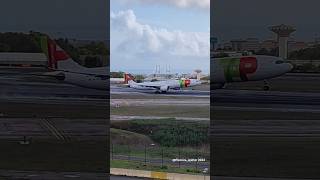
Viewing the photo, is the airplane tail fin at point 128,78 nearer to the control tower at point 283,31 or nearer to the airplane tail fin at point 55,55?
the airplane tail fin at point 55,55

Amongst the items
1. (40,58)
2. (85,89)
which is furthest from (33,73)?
(85,89)

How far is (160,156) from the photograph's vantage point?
10.2 meters

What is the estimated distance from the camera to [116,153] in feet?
29.0

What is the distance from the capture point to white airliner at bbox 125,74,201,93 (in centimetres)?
882

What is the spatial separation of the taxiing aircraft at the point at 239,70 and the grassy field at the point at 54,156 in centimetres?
165

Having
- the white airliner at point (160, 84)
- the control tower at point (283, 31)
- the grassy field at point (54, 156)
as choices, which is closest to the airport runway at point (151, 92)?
the white airliner at point (160, 84)

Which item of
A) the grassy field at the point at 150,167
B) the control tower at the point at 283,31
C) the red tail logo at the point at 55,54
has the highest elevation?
the control tower at the point at 283,31

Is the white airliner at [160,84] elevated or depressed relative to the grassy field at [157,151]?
elevated

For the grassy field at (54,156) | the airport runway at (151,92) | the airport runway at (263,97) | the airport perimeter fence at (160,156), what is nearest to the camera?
the airport runway at (263,97)

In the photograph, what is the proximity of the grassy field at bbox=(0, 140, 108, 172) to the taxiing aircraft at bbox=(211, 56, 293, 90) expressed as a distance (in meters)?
1.65

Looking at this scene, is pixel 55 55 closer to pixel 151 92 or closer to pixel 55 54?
pixel 55 54

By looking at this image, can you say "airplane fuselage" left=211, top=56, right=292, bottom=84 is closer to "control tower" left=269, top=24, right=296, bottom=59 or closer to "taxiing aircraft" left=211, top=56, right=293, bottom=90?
"taxiing aircraft" left=211, top=56, right=293, bottom=90

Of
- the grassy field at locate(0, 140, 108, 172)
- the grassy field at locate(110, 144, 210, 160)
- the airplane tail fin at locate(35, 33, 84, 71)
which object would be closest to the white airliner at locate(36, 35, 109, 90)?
the airplane tail fin at locate(35, 33, 84, 71)

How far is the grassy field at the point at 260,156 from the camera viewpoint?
6430 millimetres
